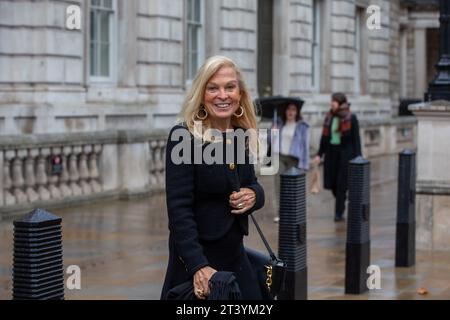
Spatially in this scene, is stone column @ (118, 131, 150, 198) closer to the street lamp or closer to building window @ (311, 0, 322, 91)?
the street lamp

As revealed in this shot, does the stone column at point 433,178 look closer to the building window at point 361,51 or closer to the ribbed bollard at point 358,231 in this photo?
the ribbed bollard at point 358,231

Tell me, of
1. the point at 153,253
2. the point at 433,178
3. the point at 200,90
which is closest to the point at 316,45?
the point at 433,178

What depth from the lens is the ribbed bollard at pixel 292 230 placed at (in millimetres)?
8422

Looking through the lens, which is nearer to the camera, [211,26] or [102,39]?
[102,39]

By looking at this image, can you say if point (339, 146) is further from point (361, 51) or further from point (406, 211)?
point (361, 51)

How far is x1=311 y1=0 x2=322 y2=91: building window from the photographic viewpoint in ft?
97.8

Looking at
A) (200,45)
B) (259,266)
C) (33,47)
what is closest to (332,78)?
(200,45)

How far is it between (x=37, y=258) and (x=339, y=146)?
10.8 m

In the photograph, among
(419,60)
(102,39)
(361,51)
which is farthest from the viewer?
(419,60)

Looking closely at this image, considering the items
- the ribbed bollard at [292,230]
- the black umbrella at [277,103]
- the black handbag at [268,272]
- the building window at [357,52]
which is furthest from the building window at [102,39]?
the building window at [357,52]

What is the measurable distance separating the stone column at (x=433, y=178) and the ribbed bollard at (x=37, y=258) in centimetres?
787

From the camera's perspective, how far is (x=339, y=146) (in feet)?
50.0

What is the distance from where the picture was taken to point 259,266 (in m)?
5.30

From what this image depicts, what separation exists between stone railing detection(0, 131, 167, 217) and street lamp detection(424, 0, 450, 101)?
6.02 m
